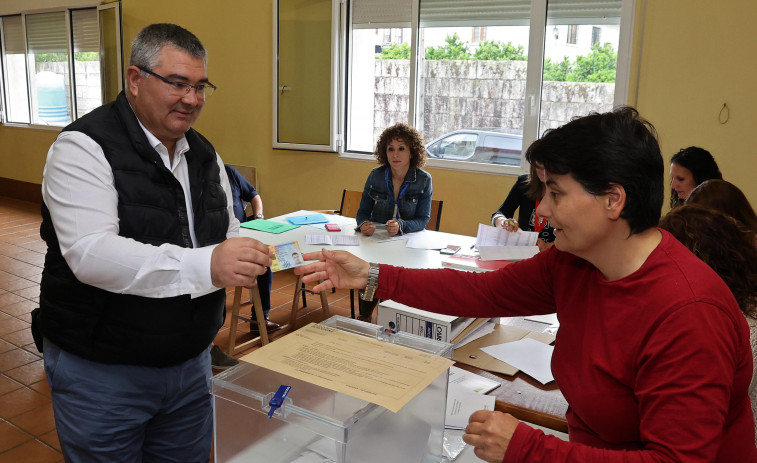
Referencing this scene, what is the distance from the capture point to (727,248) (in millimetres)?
1669

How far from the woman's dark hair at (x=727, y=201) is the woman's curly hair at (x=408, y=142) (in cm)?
231

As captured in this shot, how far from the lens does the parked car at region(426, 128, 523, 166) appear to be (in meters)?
5.34

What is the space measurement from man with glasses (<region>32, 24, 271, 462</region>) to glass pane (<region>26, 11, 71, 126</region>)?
27.7 feet

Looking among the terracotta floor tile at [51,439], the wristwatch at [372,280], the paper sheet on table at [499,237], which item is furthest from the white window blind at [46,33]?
the wristwatch at [372,280]

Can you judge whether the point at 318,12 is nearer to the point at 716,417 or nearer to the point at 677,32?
the point at 677,32

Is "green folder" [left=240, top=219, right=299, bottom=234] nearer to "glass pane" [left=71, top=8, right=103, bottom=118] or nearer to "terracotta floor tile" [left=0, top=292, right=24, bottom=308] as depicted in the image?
"terracotta floor tile" [left=0, top=292, right=24, bottom=308]

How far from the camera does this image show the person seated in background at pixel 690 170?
133 inches

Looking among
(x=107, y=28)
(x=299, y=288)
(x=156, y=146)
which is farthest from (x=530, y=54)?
(x=107, y=28)

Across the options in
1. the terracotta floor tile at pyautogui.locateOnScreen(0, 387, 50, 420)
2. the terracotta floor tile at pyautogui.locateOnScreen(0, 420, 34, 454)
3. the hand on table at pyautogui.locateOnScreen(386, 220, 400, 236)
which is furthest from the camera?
the hand on table at pyautogui.locateOnScreen(386, 220, 400, 236)

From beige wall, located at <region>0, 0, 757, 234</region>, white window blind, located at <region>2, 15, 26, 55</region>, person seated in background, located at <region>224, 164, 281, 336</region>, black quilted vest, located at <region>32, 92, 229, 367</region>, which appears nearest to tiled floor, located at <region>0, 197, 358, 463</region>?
person seated in background, located at <region>224, 164, 281, 336</region>

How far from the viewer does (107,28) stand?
7941 millimetres

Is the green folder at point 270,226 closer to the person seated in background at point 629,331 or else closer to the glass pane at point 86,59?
the person seated in background at point 629,331

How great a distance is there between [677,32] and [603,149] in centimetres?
402

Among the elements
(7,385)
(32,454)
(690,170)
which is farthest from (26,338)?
(690,170)
